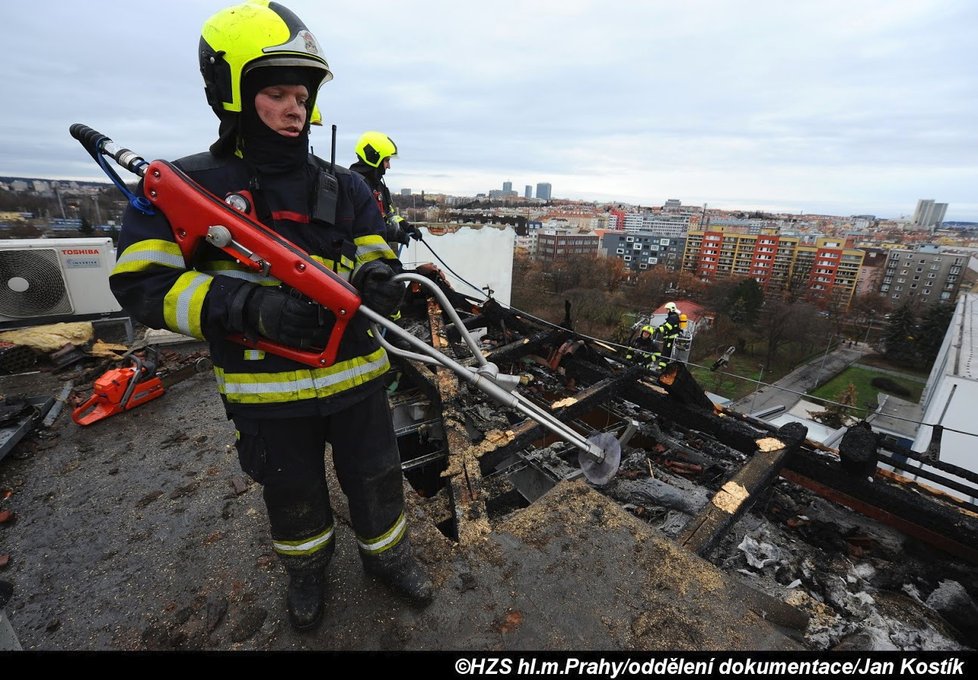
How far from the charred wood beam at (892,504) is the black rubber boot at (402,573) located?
2.74m

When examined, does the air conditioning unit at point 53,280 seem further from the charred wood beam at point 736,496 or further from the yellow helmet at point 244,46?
the charred wood beam at point 736,496

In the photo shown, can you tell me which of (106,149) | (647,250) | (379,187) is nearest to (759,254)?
(647,250)

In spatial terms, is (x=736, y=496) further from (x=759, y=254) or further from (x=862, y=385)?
(x=759, y=254)

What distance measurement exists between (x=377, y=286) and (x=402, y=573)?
4.49ft

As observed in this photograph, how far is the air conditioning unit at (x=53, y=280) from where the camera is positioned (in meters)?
5.10

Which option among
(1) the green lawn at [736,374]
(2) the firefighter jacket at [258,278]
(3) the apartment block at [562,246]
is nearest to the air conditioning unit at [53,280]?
(2) the firefighter jacket at [258,278]

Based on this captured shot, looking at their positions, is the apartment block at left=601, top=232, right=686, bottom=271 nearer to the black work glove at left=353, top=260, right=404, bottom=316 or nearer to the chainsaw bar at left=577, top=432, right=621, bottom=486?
the chainsaw bar at left=577, top=432, right=621, bottom=486

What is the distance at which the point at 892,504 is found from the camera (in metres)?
2.74

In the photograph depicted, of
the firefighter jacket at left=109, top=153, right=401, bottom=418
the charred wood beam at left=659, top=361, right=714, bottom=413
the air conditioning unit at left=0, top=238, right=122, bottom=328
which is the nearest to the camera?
the firefighter jacket at left=109, top=153, right=401, bottom=418

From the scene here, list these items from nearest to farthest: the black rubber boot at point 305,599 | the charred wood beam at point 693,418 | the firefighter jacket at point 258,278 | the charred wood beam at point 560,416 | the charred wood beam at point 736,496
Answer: the firefighter jacket at point 258,278, the black rubber boot at point 305,599, the charred wood beam at point 736,496, the charred wood beam at point 560,416, the charred wood beam at point 693,418

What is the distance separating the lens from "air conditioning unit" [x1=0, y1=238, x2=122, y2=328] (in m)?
5.10

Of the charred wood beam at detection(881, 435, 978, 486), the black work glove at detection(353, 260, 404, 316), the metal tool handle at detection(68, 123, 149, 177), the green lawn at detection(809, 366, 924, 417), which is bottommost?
the green lawn at detection(809, 366, 924, 417)

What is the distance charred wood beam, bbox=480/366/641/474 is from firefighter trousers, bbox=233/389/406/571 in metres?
0.99

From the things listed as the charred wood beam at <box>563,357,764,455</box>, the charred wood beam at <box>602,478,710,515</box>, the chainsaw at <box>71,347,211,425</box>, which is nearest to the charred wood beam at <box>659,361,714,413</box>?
the charred wood beam at <box>563,357,764,455</box>
